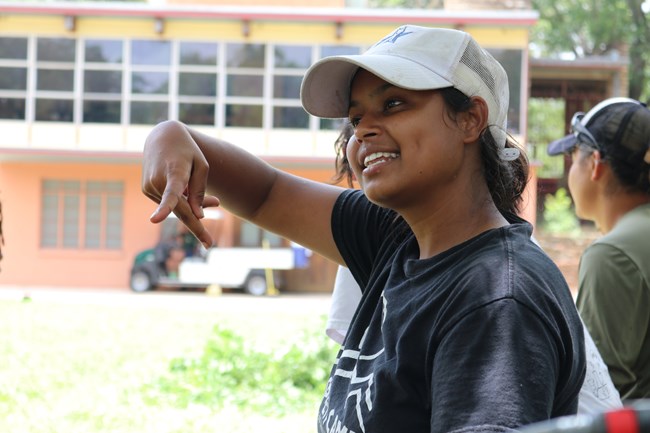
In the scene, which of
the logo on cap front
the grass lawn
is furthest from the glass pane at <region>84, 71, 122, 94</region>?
the logo on cap front

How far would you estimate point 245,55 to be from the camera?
68.6 feet

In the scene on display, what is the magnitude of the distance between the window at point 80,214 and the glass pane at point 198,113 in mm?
2409

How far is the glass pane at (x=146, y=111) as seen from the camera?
2083 centimetres

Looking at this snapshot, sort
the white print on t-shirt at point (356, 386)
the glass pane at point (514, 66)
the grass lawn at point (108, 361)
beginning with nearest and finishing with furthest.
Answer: the white print on t-shirt at point (356, 386) < the grass lawn at point (108, 361) < the glass pane at point (514, 66)

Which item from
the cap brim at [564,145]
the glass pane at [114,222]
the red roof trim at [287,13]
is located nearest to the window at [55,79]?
the red roof trim at [287,13]

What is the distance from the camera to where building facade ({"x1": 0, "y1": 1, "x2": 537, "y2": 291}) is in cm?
2058

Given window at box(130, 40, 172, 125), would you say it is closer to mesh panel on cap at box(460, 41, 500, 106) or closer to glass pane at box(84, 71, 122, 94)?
glass pane at box(84, 71, 122, 94)

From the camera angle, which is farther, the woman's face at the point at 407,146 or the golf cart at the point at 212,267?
the golf cart at the point at 212,267

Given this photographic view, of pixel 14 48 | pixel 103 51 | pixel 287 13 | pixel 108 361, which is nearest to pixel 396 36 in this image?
pixel 108 361

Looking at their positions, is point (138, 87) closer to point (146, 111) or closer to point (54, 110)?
point (146, 111)

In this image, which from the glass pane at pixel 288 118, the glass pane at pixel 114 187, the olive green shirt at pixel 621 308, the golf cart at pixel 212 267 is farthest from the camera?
the glass pane at pixel 114 187

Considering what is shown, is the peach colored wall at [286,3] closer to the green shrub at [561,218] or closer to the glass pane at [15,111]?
the glass pane at [15,111]

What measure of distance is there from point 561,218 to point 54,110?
41.6 ft

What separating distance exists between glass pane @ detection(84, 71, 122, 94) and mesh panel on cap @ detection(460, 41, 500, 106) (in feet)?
66.0
